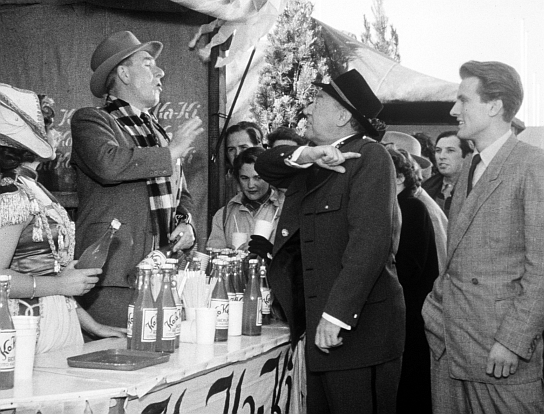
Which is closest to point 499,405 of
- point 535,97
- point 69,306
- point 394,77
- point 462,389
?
point 462,389

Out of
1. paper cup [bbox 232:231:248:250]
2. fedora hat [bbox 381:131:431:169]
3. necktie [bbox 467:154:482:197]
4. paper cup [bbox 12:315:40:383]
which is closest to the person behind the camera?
paper cup [bbox 12:315:40:383]

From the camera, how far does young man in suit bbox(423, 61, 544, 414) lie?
280 centimetres

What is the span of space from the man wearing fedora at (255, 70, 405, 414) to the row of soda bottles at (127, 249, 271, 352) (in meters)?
0.13

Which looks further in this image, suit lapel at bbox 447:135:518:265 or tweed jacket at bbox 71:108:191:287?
tweed jacket at bbox 71:108:191:287

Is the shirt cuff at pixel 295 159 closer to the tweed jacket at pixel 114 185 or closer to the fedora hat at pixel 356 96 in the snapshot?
the fedora hat at pixel 356 96

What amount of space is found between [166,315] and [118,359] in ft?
0.95

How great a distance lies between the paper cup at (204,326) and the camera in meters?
2.92

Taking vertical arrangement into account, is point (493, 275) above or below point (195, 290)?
above

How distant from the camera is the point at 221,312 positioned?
3.09 m

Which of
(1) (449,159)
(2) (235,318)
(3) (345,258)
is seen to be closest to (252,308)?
(2) (235,318)

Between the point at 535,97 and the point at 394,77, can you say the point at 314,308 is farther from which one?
the point at 535,97

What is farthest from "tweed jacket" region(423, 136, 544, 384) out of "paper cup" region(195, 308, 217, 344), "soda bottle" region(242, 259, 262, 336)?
"paper cup" region(195, 308, 217, 344)

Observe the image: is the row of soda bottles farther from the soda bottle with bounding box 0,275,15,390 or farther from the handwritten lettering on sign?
the soda bottle with bounding box 0,275,15,390

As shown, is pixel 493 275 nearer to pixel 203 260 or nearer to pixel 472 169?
pixel 472 169
